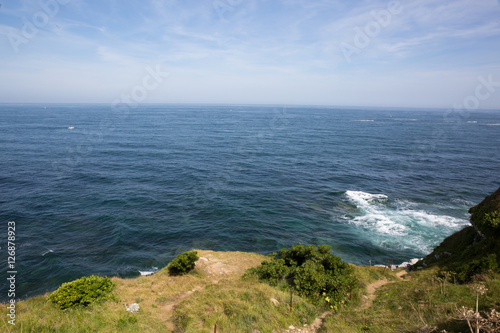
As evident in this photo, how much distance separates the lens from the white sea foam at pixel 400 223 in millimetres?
34406

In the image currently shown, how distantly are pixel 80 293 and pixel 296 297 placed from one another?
14.8 m

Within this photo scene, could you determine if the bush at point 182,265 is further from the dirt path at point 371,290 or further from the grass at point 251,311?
the dirt path at point 371,290

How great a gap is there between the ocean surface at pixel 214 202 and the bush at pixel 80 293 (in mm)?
9591

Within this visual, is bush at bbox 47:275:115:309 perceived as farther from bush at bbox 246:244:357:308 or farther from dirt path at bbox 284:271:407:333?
dirt path at bbox 284:271:407:333

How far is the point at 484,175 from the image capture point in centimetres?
5925

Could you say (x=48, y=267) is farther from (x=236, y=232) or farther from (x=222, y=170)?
(x=222, y=170)

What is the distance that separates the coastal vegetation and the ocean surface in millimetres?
8149

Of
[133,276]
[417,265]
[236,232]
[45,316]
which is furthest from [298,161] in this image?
[45,316]

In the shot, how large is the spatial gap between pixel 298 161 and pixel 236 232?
1521 inches

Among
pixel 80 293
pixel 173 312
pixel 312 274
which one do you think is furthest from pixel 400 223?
pixel 80 293

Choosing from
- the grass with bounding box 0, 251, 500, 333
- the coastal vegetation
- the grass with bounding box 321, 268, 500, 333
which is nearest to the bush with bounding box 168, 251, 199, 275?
the coastal vegetation

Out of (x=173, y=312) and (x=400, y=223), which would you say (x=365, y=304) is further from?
(x=400, y=223)

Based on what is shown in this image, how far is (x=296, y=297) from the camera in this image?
1816 centimetres

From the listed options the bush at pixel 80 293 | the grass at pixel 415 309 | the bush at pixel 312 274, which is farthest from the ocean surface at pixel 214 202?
the grass at pixel 415 309
